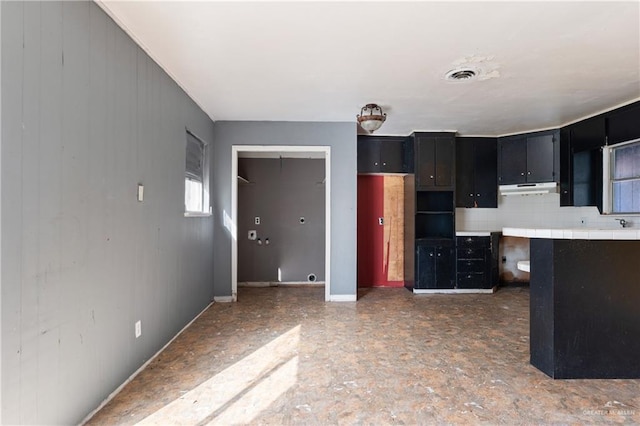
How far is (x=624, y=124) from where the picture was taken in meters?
3.60

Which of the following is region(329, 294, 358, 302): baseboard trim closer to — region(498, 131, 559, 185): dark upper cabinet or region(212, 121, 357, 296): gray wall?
region(212, 121, 357, 296): gray wall

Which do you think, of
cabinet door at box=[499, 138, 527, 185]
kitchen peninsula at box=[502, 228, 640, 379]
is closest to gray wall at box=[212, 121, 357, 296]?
kitchen peninsula at box=[502, 228, 640, 379]

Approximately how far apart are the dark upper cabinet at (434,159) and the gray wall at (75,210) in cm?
352

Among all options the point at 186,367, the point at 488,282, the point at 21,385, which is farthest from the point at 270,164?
the point at 21,385

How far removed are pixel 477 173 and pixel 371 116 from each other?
8.62ft

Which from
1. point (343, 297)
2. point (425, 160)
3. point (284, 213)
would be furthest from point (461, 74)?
point (284, 213)

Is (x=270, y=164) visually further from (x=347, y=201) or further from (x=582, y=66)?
(x=582, y=66)

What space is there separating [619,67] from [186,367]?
4300 mm

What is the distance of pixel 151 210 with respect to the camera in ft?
8.21

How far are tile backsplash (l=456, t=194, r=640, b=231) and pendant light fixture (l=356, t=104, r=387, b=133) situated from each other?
8.49ft

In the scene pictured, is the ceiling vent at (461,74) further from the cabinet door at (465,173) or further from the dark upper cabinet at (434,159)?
the cabinet door at (465,173)

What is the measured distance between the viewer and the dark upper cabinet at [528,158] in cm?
468

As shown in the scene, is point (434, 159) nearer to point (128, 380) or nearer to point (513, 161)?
point (513, 161)

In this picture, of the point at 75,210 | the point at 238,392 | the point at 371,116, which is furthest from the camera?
the point at 371,116
